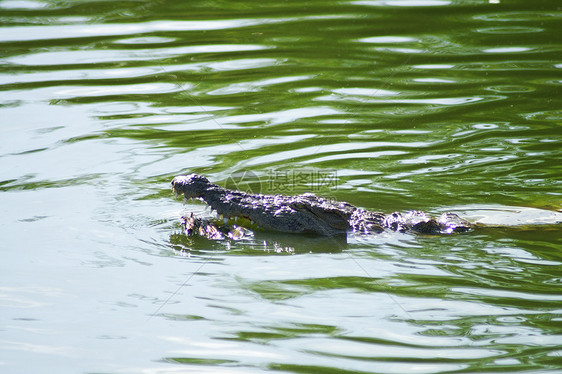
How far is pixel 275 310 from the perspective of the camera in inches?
181

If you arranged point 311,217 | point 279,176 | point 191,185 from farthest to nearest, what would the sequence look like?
point 279,176, point 311,217, point 191,185

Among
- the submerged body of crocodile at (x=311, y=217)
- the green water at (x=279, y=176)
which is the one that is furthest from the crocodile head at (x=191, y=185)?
the green water at (x=279, y=176)

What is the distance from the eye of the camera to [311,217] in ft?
19.8

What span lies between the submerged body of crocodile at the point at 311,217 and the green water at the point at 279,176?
0.11 metres

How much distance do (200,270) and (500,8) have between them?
26.7ft

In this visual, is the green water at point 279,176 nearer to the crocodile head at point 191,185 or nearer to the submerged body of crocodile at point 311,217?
the submerged body of crocodile at point 311,217

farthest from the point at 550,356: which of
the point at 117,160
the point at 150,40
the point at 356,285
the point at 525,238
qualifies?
the point at 150,40

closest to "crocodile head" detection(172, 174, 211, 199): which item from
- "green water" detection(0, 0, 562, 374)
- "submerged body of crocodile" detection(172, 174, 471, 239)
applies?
"submerged body of crocodile" detection(172, 174, 471, 239)

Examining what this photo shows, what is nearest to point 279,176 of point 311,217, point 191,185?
point 311,217

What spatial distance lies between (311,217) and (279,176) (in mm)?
1039

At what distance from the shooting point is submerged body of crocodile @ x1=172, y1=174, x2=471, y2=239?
5883 millimetres

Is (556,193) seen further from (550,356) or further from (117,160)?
(117,160)

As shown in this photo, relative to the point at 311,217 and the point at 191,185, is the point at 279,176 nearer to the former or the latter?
the point at 311,217

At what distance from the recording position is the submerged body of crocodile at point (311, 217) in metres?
5.88
